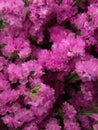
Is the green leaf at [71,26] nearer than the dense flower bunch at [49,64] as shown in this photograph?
No

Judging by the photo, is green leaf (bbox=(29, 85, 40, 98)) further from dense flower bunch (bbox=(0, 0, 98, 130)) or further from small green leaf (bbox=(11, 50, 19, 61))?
small green leaf (bbox=(11, 50, 19, 61))

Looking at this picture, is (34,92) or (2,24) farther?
(2,24)

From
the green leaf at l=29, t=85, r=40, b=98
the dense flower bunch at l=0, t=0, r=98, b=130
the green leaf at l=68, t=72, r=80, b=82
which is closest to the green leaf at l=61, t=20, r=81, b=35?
the dense flower bunch at l=0, t=0, r=98, b=130

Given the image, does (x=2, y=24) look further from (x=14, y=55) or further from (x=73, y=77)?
(x=73, y=77)

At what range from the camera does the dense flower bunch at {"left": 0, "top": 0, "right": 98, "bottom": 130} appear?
4.16 feet

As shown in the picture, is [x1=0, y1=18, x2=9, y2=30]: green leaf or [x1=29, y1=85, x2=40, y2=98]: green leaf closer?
[x1=29, y1=85, x2=40, y2=98]: green leaf

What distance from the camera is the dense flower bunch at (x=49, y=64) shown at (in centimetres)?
127

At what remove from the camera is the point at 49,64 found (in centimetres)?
129

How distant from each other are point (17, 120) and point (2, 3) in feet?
1.41

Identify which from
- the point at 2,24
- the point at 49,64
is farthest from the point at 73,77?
the point at 2,24

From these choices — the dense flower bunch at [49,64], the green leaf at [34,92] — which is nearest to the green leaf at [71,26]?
the dense flower bunch at [49,64]

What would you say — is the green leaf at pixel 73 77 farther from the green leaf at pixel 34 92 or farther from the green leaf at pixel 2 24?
the green leaf at pixel 2 24

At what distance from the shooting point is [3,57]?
136cm

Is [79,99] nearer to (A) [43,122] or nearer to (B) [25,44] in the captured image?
(A) [43,122]
